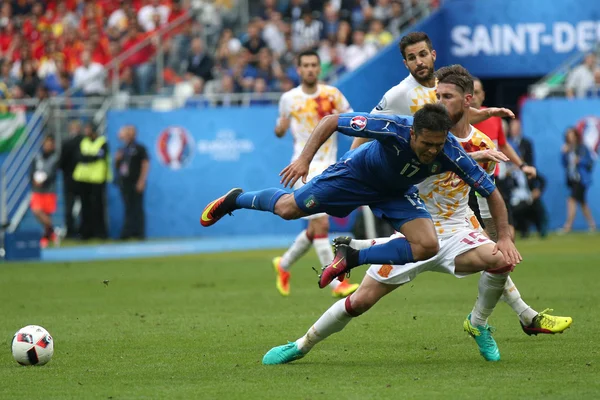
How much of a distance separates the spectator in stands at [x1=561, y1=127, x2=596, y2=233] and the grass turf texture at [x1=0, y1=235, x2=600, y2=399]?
7.44 m

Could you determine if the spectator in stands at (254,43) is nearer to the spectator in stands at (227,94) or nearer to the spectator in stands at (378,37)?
the spectator in stands at (227,94)

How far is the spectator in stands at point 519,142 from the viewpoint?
2298 cm

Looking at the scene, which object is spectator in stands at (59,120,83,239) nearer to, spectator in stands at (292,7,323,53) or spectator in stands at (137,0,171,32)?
spectator in stands at (137,0,171,32)

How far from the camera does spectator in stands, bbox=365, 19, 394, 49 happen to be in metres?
26.3

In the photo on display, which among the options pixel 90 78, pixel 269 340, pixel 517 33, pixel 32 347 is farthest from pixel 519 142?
pixel 32 347

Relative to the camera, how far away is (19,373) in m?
8.26

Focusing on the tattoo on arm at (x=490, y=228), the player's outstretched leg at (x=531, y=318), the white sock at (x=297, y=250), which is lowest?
the white sock at (x=297, y=250)

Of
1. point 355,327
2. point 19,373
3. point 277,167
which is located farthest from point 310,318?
point 277,167

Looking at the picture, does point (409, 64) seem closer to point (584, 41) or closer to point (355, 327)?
point (355, 327)

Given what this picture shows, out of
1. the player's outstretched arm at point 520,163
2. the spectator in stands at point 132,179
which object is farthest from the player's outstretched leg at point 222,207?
the spectator in stands at point 132,179

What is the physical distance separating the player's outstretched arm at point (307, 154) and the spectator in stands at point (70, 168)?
18.4 m

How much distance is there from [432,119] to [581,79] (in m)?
18.4

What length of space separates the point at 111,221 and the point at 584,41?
1139 centimetres

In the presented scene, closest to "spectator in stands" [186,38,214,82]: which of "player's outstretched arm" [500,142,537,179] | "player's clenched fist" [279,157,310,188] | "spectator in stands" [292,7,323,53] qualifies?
"spectator in stands" [292,7,323,53]
